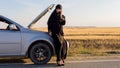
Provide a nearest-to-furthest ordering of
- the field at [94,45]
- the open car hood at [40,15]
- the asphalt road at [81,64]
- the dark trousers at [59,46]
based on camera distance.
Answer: the asphalt road at [81,64] → the dark trousers at [59,46] → the field at [94,45] → the open car hood at [40,15]

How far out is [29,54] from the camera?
12.3 meters

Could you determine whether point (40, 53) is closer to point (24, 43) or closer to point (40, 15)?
point (24, 43)

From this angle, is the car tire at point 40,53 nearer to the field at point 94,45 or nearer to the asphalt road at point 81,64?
the asphalt road at point 81,64

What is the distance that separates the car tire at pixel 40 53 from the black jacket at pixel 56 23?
550 mm

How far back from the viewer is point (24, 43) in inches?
478

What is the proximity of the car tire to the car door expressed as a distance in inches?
17.7

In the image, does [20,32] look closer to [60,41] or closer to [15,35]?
[15,35]

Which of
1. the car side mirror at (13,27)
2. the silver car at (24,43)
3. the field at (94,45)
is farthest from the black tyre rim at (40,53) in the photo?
the field at (94,45)

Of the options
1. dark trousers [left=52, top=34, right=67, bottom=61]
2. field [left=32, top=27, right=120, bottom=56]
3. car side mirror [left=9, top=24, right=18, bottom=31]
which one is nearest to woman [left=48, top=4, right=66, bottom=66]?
dark trousers [left=52, top=34, right=67, bottom=61]

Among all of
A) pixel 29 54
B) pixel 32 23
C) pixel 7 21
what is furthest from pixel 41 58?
pixel 32 23

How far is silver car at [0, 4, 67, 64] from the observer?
1200 cm

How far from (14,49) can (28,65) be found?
0.63 m

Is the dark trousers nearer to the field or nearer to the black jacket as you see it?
the black jacket

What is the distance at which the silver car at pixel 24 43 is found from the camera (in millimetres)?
12000
